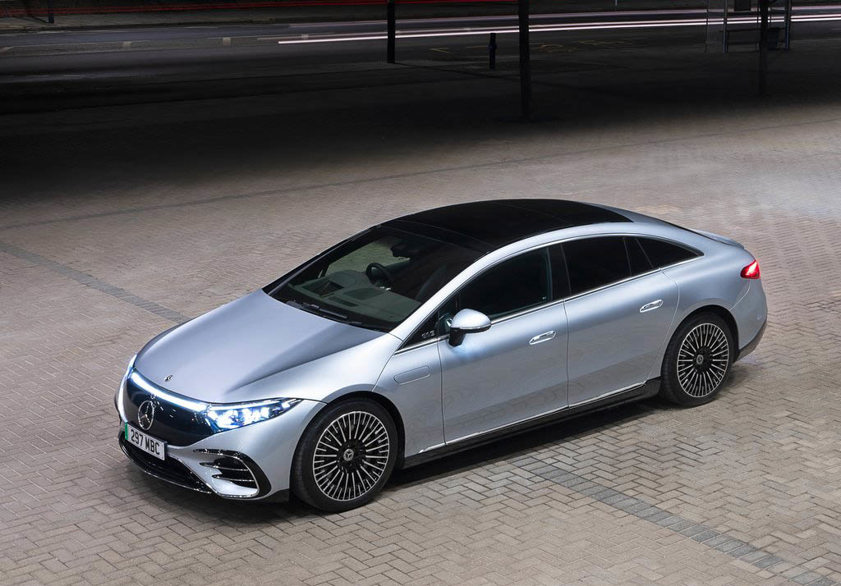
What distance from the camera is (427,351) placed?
6.98m

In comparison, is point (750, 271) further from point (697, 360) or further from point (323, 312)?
point (323, 312)

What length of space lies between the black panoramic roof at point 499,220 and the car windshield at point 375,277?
0.13 metres

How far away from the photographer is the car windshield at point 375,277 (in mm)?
7238

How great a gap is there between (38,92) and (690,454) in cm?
2292

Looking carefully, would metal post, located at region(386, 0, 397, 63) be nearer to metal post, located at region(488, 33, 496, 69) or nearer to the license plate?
metal post, located at region(488, 33, 496, 69)

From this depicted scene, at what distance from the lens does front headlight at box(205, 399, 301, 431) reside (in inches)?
255

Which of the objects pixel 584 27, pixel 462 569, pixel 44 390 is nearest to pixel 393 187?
pixel 44 390

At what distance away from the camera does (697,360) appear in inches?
327

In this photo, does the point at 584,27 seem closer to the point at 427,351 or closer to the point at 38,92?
the point at 38,92

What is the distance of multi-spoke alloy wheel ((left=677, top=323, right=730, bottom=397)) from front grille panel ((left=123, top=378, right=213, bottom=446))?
3.45 metres

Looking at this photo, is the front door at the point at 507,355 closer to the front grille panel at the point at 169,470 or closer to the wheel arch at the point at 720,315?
the wheel arch at the point at 720,315

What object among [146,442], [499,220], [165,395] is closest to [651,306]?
[499,220]

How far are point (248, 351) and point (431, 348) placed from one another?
109 cm

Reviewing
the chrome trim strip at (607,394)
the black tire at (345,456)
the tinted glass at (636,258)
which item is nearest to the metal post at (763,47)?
the tinted glass at (636,258)
